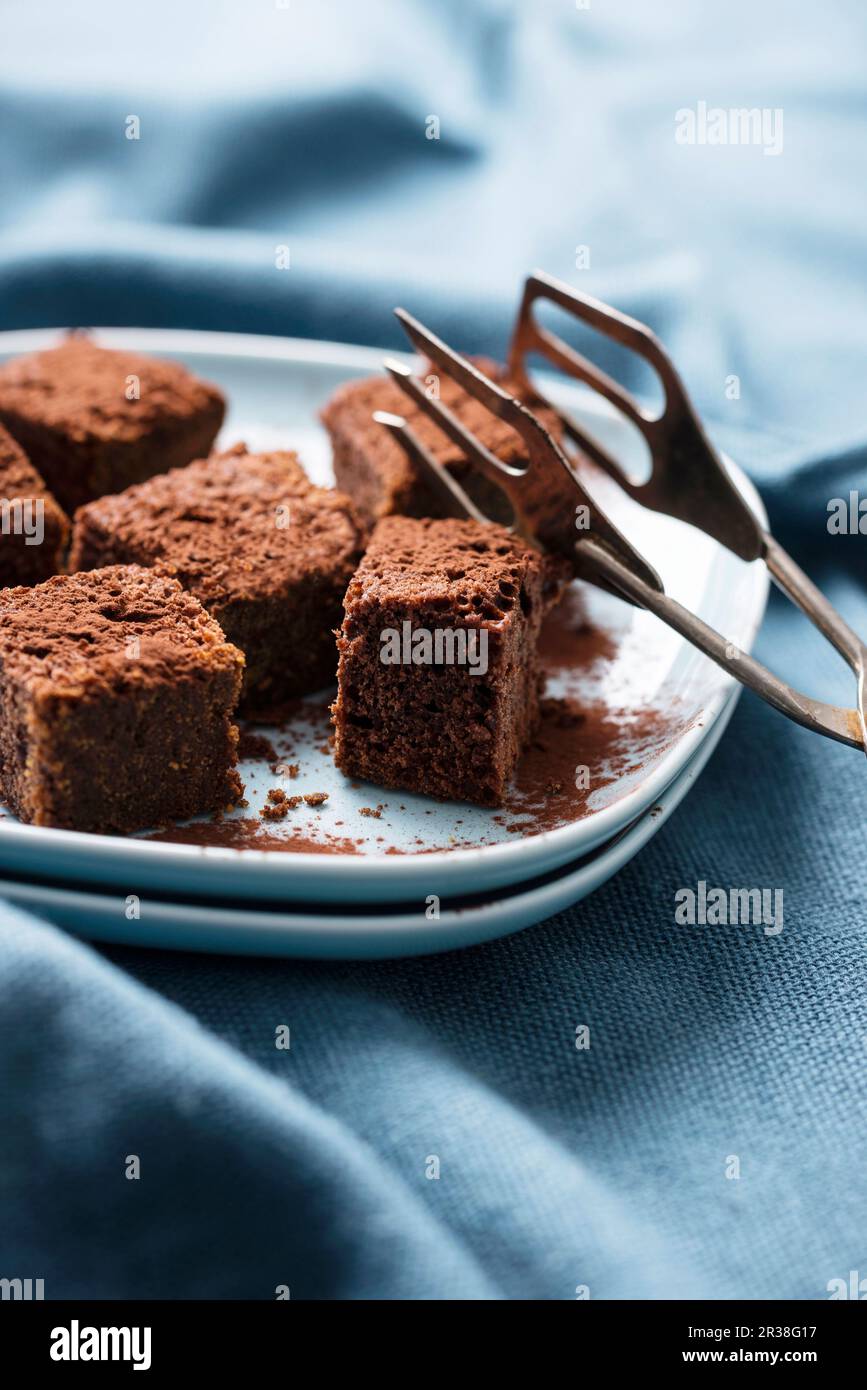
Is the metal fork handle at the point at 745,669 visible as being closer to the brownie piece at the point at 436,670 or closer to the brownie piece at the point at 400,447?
the brownie piece at the point at 436,670

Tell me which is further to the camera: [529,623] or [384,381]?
[384,381]

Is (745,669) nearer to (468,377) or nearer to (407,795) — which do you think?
(407,795)

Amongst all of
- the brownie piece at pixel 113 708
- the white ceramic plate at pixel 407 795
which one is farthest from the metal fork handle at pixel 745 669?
the brownie piece at pixel 113 708

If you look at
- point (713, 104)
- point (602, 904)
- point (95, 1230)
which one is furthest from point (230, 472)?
point (713, 104)

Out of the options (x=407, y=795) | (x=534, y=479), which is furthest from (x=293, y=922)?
(x=534, y=479)

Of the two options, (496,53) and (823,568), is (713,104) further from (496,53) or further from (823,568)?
(823,568)
